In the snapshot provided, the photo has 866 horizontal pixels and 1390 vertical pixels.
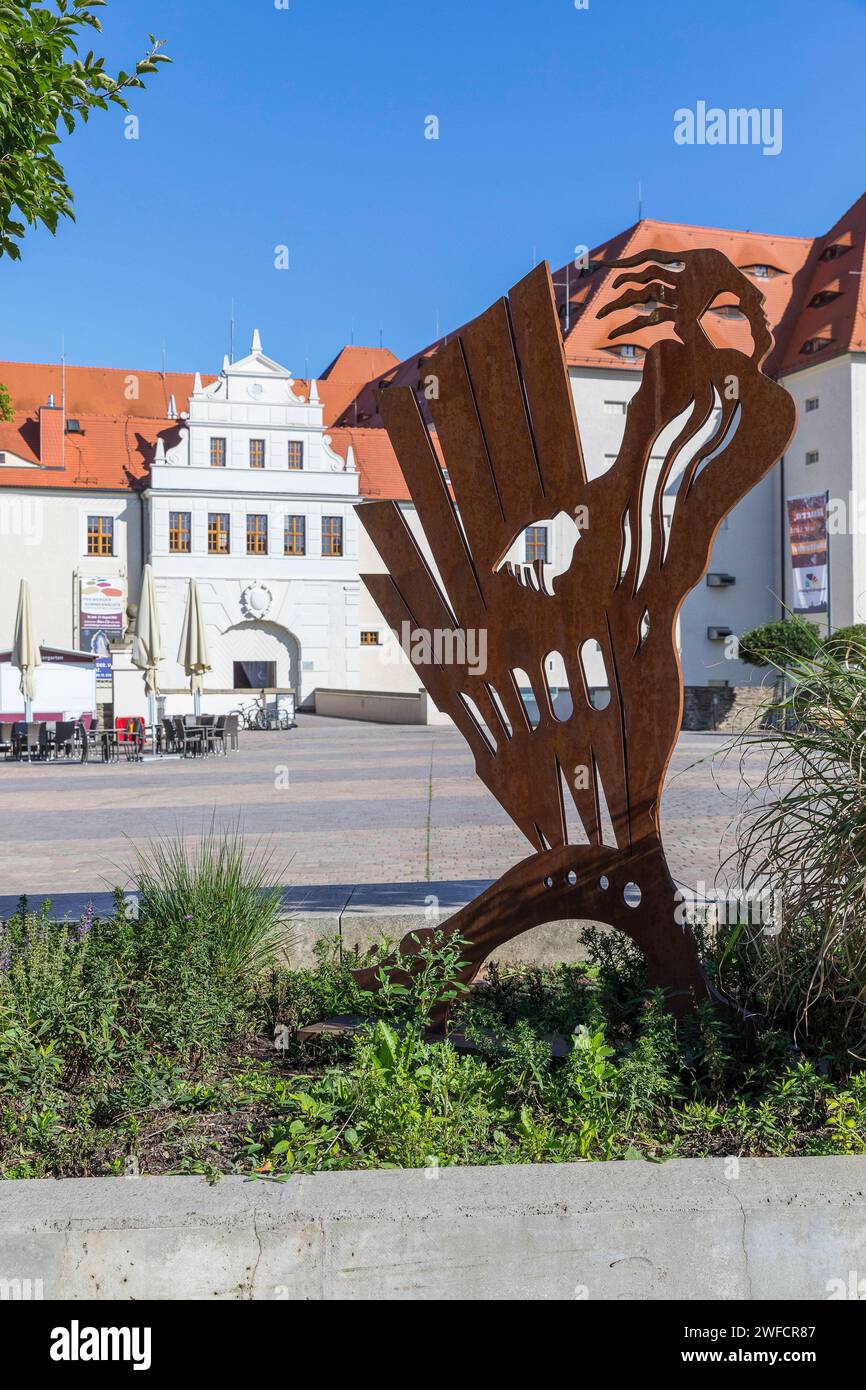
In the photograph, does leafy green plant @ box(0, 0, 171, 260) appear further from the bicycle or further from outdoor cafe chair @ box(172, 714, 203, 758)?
the bicycle

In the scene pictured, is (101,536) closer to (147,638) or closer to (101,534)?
(101,534)

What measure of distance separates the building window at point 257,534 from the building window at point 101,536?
16.6 ft

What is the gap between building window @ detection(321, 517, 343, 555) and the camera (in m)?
43.8

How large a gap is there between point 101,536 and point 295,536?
7112 mm

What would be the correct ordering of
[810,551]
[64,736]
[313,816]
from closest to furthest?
[313,816] < [64,736] < [810,551]

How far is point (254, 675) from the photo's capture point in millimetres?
43562

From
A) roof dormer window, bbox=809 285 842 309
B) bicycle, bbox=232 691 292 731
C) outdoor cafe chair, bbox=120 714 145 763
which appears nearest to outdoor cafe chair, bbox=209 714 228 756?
outdoor cafe chair, bbox=120 714 145 763

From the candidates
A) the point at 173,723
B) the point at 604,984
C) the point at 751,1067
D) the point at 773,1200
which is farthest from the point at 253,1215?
the point at 173,723

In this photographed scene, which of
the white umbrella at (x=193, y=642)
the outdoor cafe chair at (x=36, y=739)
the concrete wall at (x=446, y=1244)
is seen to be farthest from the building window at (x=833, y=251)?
the concrete wall at (x=446, y=1244)

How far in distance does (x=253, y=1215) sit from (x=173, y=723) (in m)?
21.4

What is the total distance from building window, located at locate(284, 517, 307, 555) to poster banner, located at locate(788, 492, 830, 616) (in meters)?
18.0

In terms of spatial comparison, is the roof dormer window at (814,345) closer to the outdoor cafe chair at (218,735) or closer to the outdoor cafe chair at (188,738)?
the outdoor cafe chair at (218,735)

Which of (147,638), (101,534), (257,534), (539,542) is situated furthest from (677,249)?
(147,638)
